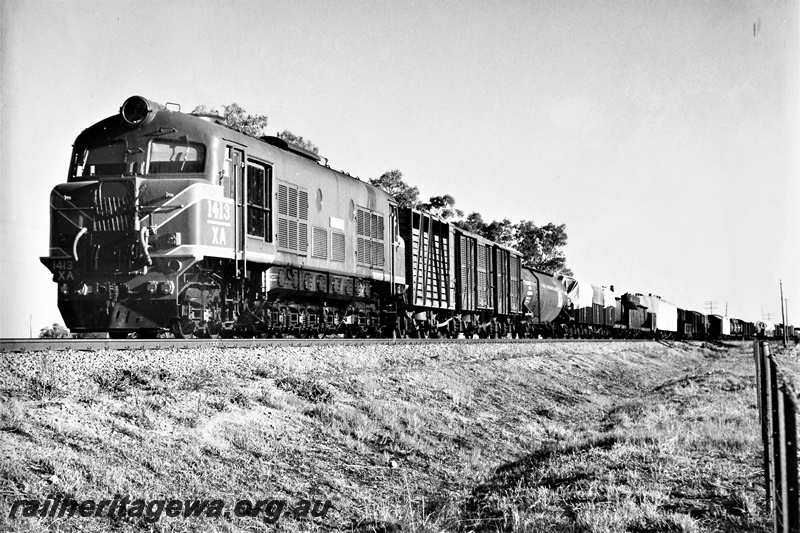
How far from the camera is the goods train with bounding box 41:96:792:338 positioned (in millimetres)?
11719

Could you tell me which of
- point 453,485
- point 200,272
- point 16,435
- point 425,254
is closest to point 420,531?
point 453,485

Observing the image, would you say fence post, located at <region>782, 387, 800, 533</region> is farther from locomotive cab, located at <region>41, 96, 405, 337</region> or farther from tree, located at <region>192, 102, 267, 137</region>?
tree, located at <region>192, 102, 267, 137</region>

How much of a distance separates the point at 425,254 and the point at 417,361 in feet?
26.6

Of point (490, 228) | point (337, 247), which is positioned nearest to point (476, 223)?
point (490, 228)

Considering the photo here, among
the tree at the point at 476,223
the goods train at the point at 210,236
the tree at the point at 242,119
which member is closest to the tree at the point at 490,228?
the tree at the point at 476,223

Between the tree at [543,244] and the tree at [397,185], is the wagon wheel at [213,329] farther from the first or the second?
the tree at [543,244]

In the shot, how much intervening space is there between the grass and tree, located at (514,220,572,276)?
60.2 meters

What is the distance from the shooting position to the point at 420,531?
6.55m

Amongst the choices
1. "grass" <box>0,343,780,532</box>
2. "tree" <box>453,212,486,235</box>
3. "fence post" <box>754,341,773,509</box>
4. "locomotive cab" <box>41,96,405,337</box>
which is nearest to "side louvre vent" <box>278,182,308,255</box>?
"locomotive cab" <box>41,96,405,337</box>

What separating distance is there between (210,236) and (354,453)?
5.00 meters

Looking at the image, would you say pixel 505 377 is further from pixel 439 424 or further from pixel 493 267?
pixel 493 267

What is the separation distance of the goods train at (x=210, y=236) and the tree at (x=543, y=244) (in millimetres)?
54260

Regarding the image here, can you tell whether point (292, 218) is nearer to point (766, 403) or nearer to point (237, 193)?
point (237, 193)

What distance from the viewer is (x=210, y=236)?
12.1 m
